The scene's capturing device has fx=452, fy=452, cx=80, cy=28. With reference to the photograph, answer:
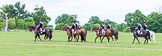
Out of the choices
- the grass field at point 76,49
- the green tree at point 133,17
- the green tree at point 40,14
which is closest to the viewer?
the grass field at point 76,49

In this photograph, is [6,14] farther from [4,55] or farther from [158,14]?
[4,55]

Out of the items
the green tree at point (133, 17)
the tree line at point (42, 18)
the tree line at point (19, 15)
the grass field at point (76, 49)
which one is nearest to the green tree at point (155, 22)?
the tree line at point (42, 18)

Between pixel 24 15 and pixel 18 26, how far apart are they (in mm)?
15383

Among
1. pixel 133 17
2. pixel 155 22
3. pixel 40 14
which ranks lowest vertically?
pixel 155 22

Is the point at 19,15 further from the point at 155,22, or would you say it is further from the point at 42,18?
the point at 155,22

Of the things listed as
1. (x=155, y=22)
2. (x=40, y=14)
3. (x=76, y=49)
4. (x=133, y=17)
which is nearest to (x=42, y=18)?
(x=40, y=14)

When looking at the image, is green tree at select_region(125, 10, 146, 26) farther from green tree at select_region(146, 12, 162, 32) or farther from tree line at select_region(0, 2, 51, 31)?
tree line at select_region(0, 2, 51, 31)

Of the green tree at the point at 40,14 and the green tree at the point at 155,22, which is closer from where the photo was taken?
the green tree at the point at 155,22

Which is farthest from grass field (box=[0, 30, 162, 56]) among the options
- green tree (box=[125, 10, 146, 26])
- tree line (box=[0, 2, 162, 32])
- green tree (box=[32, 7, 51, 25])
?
green tree (box=[125, 10, 146, 26])

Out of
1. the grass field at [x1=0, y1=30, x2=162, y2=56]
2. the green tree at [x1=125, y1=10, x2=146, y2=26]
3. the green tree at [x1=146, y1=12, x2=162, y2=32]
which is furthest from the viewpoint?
the green tree at [x1=125, y1=10, x2=146, y2=26]

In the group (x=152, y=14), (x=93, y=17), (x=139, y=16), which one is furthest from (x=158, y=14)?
(x=93, y=17)

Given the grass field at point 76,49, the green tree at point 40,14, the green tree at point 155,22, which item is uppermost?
the green tree at point 40,14

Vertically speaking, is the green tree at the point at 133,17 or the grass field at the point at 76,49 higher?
the green tree at the point at 133,17

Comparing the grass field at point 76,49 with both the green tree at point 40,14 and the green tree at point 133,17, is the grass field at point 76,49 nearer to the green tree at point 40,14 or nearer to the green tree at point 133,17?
the green tree at point 40,14
